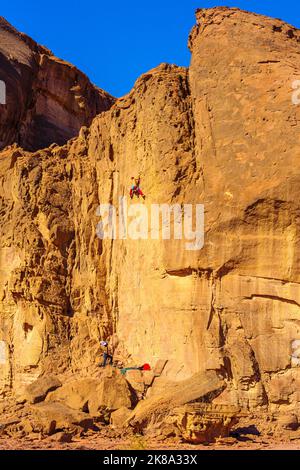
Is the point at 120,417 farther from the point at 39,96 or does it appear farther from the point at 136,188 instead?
the point at 39,96

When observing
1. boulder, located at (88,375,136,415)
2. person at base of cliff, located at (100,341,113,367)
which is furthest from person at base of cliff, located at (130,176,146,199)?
boulder, located at (88,375,136,415)

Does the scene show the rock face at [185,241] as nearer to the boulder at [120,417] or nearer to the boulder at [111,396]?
the boulder at [111,396]

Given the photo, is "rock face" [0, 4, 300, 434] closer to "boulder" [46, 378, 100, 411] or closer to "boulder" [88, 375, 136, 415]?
"boulder" [88, 375, 136, 415]

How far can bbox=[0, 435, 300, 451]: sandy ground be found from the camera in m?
17.3

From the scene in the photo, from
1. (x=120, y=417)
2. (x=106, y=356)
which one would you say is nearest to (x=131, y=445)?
(x=120, y=417)

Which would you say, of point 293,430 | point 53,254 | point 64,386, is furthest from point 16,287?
point 293,430

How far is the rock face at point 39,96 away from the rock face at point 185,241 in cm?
995

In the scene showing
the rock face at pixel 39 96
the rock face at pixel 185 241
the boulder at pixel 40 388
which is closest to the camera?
the rock face at pixel 185 241

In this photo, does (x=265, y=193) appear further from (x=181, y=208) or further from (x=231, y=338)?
(x=231, y=338)

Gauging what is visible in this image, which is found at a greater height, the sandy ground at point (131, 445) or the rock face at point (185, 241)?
the rock face at point (185, 241)

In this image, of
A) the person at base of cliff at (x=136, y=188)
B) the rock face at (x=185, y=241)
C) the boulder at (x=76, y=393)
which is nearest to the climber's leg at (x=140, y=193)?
the person at base of cliff at (x=136, y=188)

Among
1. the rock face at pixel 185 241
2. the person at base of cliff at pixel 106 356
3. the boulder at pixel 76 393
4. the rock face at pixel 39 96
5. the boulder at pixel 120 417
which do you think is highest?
the rock face at pixel 39 96

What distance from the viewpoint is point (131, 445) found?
56.6 feet

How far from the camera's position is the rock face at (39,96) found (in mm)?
34938
